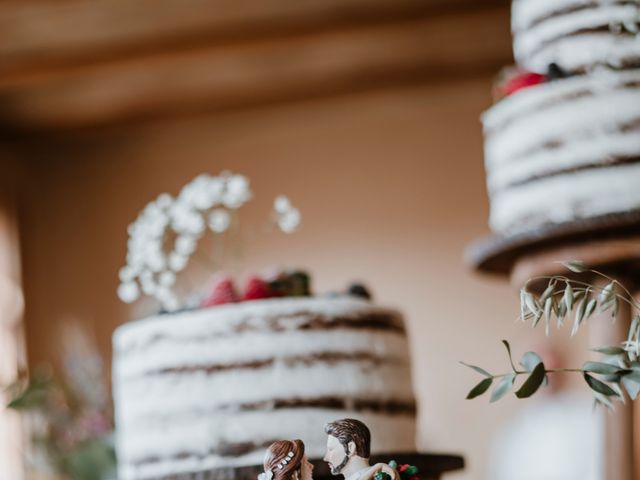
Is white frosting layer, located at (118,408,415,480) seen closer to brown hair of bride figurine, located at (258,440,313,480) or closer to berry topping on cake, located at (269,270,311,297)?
berry topping on cake, located at (269,270,311,297)

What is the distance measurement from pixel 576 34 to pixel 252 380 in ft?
1.88

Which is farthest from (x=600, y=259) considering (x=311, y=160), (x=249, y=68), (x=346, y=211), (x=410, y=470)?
(x=311, y=160)

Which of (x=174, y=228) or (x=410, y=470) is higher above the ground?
(x=174, y=228)

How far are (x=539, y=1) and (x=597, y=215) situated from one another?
30 centimetres

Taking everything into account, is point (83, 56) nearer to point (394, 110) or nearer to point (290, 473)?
point (394, 110)

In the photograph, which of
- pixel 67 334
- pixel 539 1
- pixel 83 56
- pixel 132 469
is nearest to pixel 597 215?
pixel 539 1

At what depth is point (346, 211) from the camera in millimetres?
4113

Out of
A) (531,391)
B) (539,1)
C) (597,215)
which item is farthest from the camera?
(539,1)

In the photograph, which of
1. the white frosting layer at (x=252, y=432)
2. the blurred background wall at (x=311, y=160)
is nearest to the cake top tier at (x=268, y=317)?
the white frosting layer at (x=252, y=432)

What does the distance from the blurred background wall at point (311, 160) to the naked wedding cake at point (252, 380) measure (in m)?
2.12

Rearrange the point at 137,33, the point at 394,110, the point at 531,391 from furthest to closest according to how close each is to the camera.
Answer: the point at 394,110 → the point at 137,33 → the point at 531,391

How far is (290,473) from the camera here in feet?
2.47

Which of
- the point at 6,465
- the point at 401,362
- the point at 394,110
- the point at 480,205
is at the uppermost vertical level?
the point at 394,110

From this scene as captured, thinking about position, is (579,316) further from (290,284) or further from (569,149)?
(290,284)
